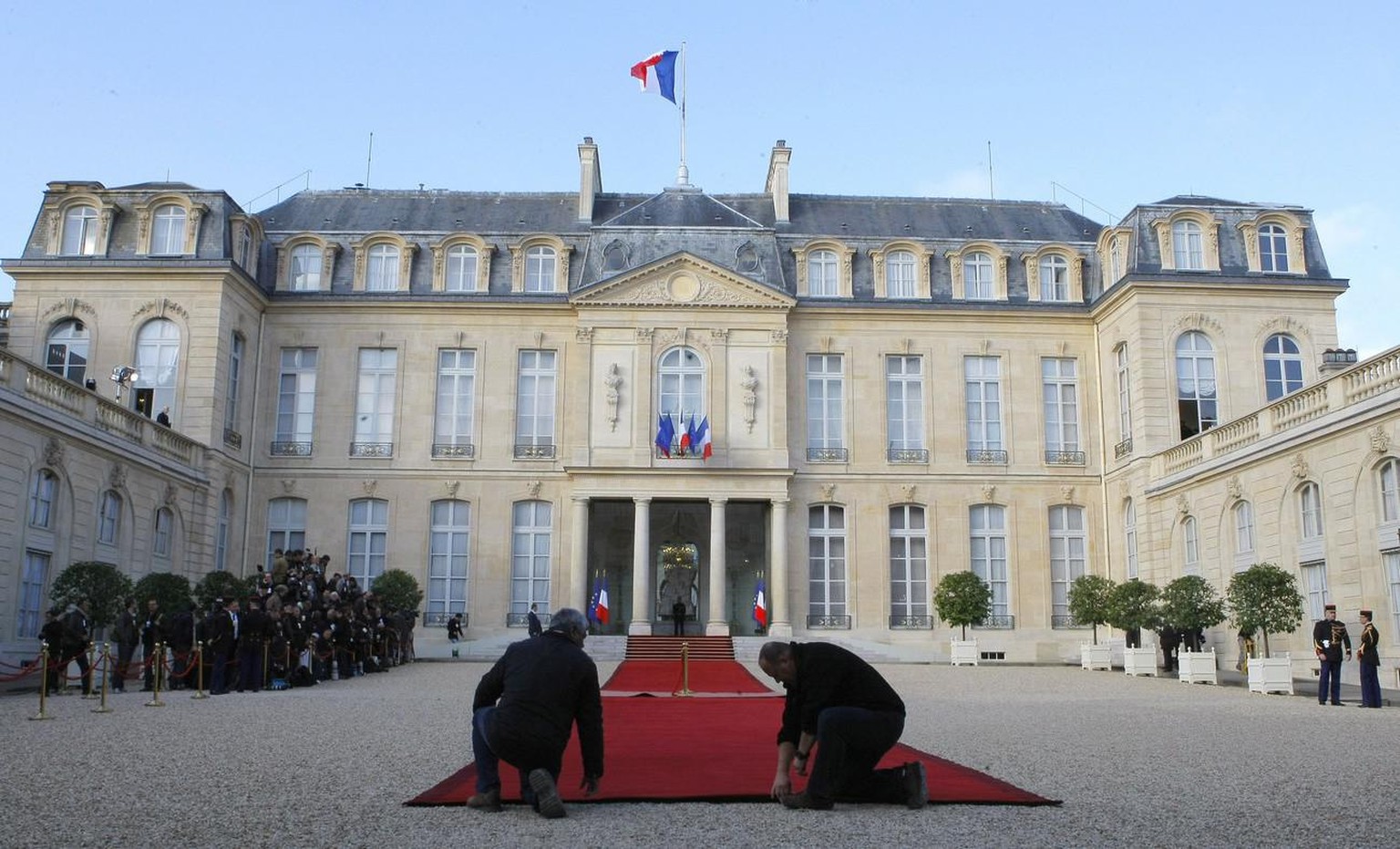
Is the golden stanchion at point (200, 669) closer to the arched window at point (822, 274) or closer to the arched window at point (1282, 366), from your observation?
the arched window at point (822, 274)

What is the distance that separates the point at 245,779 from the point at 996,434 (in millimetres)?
26316

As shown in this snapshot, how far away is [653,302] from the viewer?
31.7m

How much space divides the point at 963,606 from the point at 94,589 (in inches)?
704

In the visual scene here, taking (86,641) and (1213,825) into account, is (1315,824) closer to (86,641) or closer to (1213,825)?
(1213,825)

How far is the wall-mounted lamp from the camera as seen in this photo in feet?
91.2

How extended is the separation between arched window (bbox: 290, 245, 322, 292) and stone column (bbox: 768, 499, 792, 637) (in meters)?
13.0

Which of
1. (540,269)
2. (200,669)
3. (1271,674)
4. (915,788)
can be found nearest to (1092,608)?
(1271,674)

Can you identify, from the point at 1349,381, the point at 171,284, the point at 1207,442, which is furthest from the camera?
the point at 171,284

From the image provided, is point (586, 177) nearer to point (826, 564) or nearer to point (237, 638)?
point (826, 564)

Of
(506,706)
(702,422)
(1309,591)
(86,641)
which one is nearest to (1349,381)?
(1309,591)

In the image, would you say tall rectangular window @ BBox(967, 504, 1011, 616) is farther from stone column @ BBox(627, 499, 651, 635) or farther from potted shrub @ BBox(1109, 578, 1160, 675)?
stone column @ BBox(627, 499, 651, 635)

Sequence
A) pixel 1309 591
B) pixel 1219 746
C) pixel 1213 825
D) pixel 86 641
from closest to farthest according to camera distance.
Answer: pixel 1213 825, pixel 1219 746, pixel 86 641, pixel 1309 591

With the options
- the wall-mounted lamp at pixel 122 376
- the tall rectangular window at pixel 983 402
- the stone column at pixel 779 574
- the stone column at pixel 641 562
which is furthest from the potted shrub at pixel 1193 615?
the wall-mounted lamp at pixel 122 376

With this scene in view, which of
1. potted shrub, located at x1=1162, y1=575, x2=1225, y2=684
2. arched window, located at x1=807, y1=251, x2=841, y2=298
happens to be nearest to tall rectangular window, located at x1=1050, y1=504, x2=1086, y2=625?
potted shrub, located at x1=1162, y1=575, x2=1225, y2=684
